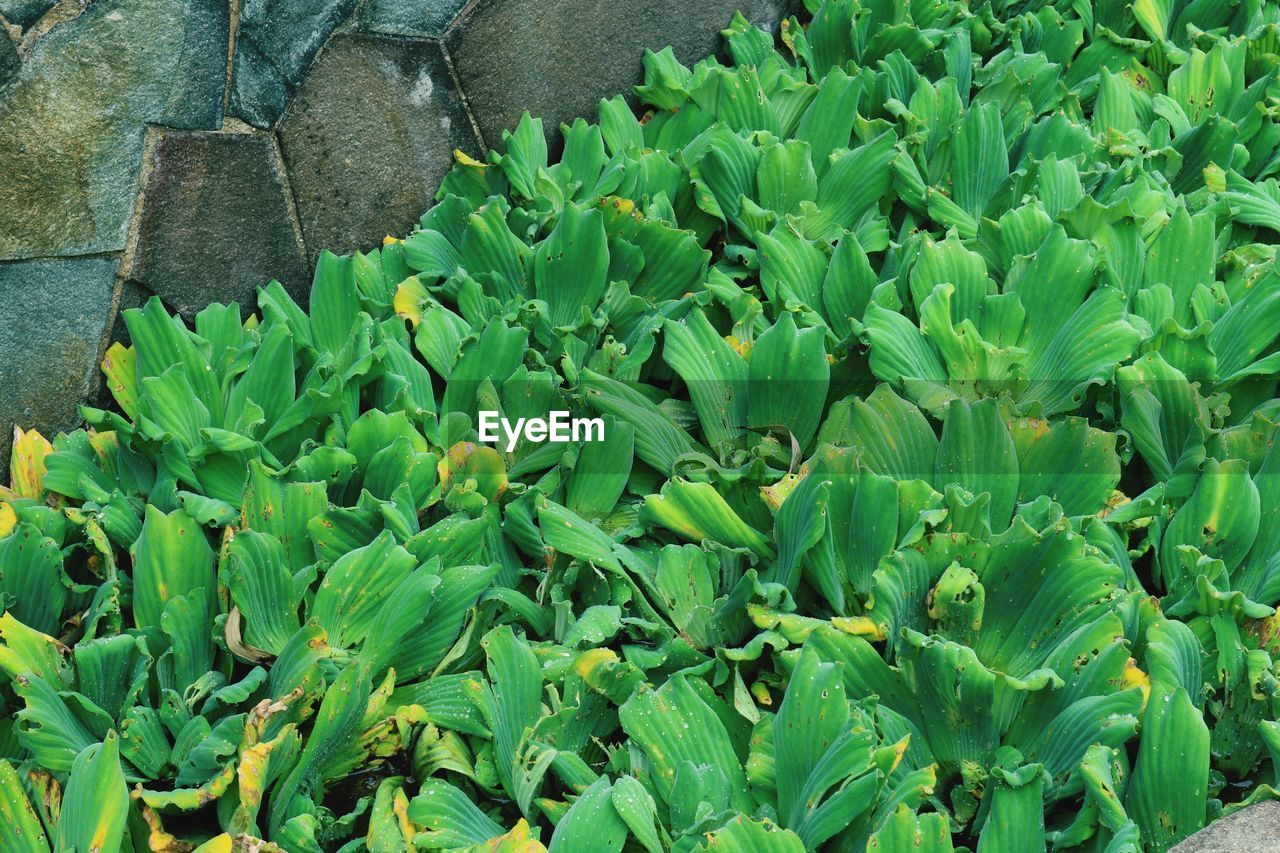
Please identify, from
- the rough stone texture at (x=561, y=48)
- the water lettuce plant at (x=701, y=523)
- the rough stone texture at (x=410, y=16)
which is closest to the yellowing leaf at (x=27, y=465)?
the water lettuce plant at (x=701, y=523)

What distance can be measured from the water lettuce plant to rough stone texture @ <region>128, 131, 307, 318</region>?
0.06 metres

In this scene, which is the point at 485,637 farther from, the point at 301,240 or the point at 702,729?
the point at 301,240

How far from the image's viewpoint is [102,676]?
46.6 inches

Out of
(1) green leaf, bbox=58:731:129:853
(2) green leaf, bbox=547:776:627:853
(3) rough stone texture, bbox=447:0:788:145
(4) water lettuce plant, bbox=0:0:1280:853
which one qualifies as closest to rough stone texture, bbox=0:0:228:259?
(4) water lettuce plant, bbox=0:0:1280:853

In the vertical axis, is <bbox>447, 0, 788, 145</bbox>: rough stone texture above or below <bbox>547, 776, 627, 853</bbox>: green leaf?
above

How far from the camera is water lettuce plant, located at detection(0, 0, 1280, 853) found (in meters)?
1.12

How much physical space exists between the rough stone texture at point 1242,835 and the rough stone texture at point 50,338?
4.22 feet

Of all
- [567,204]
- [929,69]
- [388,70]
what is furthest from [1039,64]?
[388,70]

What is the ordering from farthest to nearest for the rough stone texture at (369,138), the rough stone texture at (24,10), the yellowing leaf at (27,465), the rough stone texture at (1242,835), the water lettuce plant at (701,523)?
the rough stone texture at (369,138) → the yellowing leaf at (27,465) → the rough stone texture at (24,10) → the water lettuce plant at (701,523) → the rough stone texture at (1242,835)

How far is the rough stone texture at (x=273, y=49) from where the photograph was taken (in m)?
1.57

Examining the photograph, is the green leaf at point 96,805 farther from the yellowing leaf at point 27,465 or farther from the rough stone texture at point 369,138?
the rough stone texture at point 369,138

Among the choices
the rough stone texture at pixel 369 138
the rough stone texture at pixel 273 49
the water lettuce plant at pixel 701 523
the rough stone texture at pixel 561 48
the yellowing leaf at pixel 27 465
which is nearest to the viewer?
the water lettuce plant at pixel 701 523

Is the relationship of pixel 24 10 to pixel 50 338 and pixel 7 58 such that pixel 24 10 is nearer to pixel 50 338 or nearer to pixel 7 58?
pixel 7 58

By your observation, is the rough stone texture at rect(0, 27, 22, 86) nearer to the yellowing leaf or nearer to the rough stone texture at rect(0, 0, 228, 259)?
the rough stone texture at rect(0, 0, 228, 259)
